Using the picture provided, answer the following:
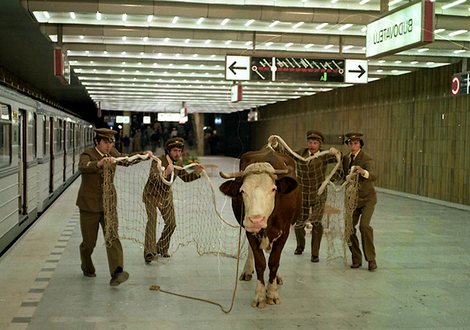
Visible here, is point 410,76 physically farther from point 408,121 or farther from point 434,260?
point 434,260

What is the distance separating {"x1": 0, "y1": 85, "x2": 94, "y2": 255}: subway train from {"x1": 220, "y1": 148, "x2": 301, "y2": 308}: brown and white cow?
3.75 metres

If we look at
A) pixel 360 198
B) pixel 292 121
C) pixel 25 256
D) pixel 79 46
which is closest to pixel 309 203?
pixel 360 198

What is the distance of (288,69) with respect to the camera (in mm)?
11617

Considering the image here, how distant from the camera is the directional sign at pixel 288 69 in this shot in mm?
11617

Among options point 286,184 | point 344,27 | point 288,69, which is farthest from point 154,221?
point 344,27

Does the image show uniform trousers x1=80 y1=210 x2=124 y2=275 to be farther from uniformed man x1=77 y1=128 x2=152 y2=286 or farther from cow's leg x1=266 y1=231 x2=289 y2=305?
cow's leg x1=266 y1=231 x2=289 y2=305

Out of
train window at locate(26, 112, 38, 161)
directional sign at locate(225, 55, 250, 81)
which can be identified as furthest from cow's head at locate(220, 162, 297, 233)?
directional sign at locate(225, 55, 250, 81)

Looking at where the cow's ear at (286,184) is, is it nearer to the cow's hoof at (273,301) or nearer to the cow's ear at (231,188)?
Result: the cow's ear at (231,188)

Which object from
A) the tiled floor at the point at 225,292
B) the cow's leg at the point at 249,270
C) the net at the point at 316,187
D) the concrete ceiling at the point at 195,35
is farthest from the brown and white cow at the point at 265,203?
the concrete ceiling at the point at 195,35

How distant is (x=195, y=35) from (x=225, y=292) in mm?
8171

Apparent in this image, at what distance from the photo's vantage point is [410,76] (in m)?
17.7

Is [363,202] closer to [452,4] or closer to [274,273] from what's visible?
[274,273]

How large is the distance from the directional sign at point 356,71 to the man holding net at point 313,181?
14.3 feet

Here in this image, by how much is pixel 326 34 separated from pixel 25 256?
8.08 m
